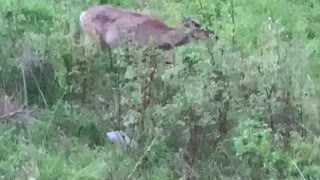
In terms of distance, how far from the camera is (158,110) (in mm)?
5656

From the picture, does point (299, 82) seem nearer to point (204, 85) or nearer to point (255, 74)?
point (255, 74)

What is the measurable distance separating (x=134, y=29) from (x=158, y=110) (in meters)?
1.52

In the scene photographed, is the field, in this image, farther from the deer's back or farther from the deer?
the deer's back

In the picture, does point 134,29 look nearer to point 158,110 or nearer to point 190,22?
point 190,22

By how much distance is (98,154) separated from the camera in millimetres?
5398

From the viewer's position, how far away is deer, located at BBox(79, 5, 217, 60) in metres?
6.94

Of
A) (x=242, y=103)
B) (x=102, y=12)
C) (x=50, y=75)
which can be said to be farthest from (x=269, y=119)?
(x=102, y=12)

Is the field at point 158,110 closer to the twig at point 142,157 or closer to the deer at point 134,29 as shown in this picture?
the twig at point 142,157

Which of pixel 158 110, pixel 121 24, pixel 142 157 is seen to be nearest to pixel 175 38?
pixel 121 24

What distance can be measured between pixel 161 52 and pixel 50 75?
831 millimetres

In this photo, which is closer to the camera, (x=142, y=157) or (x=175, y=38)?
(x=142, y=157)

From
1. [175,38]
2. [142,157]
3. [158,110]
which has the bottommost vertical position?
[142,157]

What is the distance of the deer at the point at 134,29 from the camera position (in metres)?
6.94

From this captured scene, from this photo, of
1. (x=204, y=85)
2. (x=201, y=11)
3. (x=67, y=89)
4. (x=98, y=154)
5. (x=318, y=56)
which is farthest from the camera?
(x=201, y=11)
